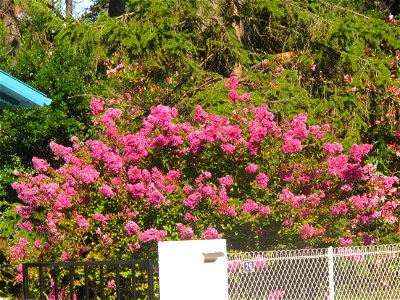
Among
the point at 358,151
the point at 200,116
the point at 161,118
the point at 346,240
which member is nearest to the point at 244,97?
the point at 200,116

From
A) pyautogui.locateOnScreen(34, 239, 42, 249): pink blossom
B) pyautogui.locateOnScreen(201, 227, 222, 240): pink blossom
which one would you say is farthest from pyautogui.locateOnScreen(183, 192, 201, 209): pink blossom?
pyautogui.locateOnScreen(34, 239, 42, 249): pink blossom

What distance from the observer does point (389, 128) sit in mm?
16359

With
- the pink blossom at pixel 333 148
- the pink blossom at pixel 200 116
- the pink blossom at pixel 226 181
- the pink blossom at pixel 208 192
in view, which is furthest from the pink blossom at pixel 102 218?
the pink blossom at pixel 333 148

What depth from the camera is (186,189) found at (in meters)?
11.5

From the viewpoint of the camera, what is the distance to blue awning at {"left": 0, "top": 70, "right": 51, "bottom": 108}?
8.23 meters

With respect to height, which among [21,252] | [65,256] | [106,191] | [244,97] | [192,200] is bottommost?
[65,256]

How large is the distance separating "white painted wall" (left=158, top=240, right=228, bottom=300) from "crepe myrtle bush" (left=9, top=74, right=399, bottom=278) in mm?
3264

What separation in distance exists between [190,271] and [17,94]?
7.49 feet

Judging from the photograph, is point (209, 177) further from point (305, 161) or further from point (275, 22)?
point (275, 22)

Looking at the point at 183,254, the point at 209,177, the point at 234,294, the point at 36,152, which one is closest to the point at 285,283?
the point at 234,294

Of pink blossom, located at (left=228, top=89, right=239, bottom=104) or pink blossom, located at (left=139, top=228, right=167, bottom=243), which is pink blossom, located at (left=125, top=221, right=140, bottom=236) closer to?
pink blossom, located at (left=139, top=228, right=167, bottom=243)

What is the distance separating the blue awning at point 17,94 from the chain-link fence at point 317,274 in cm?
294

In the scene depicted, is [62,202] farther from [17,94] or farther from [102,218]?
[17,94]

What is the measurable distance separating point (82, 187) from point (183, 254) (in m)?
4.17
